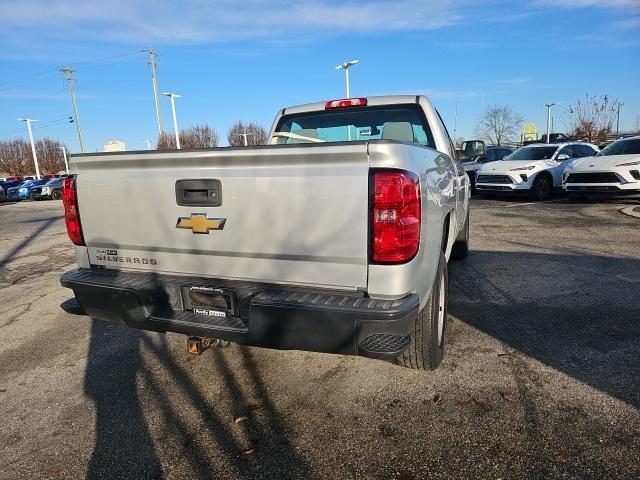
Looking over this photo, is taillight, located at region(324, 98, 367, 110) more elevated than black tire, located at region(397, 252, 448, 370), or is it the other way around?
taillight, located at region(324, 98, 367, 110)

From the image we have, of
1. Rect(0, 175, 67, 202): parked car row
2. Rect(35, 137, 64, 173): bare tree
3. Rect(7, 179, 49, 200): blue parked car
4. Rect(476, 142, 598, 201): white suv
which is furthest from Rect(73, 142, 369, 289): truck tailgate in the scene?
Rect(35, 137, 64, 173): bare tree

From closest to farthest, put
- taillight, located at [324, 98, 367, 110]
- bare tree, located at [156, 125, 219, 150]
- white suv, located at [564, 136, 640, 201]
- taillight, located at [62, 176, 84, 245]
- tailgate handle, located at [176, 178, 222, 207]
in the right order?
tailgate handle, located at [176, 178, 222, 207] → taillight, located at [62, 176, 84, 245] → taillight, located at [324, 98, 367, 110] → white suv, located at [564, 136, 640, 201] → bare tree, located at [156, 125, 219, 150]

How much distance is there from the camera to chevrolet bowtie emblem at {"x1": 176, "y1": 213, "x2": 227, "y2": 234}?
2.62 metres

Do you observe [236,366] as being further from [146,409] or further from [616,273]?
[616,273]

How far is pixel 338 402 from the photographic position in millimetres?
2850

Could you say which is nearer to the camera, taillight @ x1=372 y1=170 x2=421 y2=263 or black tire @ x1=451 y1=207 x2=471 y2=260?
taillight @ x1=372 y1=170 x2=421 y2=263

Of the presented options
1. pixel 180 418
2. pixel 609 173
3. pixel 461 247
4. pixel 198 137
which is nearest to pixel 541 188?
Answer: pixel 609 173

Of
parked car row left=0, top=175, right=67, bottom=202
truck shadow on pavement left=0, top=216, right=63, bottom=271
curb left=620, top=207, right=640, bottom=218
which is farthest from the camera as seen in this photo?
parked car row left=0, top=175, right=67, bottom=202

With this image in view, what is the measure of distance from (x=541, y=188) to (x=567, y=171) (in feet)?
5.11

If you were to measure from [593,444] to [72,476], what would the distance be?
2678 mm

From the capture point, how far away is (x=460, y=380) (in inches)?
119

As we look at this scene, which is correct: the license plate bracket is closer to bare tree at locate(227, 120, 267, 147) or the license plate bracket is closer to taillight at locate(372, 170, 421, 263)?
taillight at locate(372, 170, 421, 263)

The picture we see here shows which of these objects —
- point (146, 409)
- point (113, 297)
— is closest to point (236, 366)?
point (146, 409)

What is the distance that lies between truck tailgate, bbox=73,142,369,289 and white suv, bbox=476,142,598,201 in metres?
12.9
